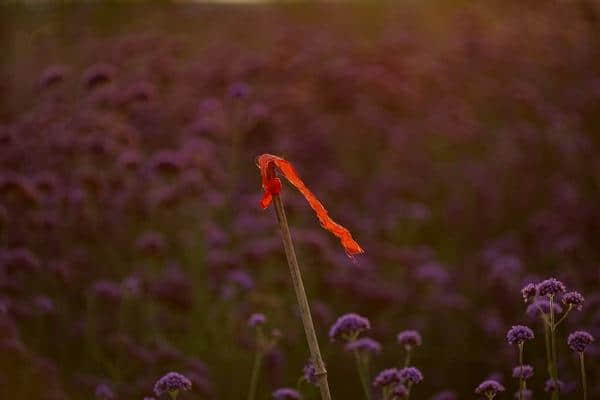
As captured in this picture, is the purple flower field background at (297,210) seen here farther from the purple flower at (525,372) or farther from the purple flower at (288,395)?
the purple flower at (288,395)

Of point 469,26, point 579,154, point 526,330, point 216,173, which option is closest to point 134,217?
point 216,173

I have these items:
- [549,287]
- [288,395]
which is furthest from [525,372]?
[288,395]

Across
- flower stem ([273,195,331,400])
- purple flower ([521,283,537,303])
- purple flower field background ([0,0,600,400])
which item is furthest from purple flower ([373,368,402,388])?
flower stem ([273,195,331,400])

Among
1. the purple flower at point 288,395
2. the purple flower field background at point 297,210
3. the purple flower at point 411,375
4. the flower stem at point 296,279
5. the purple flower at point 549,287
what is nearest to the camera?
the flower stem at point 296,279

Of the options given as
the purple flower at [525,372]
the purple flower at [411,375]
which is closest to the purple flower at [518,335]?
the purple flower at [525,372]

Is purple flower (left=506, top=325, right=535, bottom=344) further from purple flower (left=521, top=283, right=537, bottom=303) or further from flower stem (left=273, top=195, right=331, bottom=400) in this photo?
flower stem (left=273, top=195, right=331, bottom=400)

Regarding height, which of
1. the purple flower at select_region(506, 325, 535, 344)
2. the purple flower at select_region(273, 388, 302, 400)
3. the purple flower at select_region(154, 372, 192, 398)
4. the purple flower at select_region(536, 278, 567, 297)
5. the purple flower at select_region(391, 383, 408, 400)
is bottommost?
the purple flower at select_region(154, 372, 192, 398)

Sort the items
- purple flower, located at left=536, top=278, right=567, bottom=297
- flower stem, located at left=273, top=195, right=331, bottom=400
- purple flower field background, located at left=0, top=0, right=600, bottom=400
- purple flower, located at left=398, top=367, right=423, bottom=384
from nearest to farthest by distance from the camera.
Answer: flower stem, located at left=273, top=195, right=331, bottom=400 < purple flower, located at left=536, top=278, right=567, bottom=297 < purple flower, located at left=398, top=367, right=423, bottom=384 < purple flower field background, located at left=0, top=0, right=600, bottom=400

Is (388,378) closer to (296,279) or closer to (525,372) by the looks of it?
(525,372)
